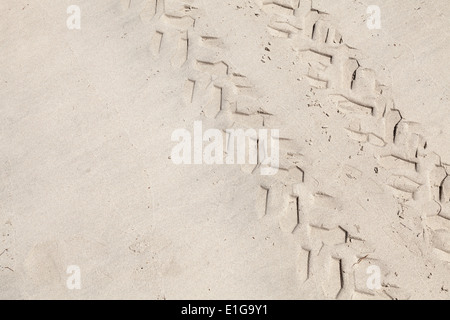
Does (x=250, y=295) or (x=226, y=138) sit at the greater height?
(x=226, y=138)

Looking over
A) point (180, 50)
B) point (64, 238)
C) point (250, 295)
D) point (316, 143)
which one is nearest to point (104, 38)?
point (180, 50)

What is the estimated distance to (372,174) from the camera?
3.02 meters

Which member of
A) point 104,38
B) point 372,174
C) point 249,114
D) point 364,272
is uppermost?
point 104,38

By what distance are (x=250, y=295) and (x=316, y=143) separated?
1021 mm

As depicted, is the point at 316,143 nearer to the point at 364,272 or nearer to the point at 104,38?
the point at 364,272

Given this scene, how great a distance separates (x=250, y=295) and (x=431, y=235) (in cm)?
114

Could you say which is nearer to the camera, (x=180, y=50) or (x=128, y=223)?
(x=128, y=223)

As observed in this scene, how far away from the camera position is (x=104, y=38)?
3.35m

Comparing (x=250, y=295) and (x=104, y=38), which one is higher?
(x=104, y=38)

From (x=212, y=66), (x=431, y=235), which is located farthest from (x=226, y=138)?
(x=431, y=235)
